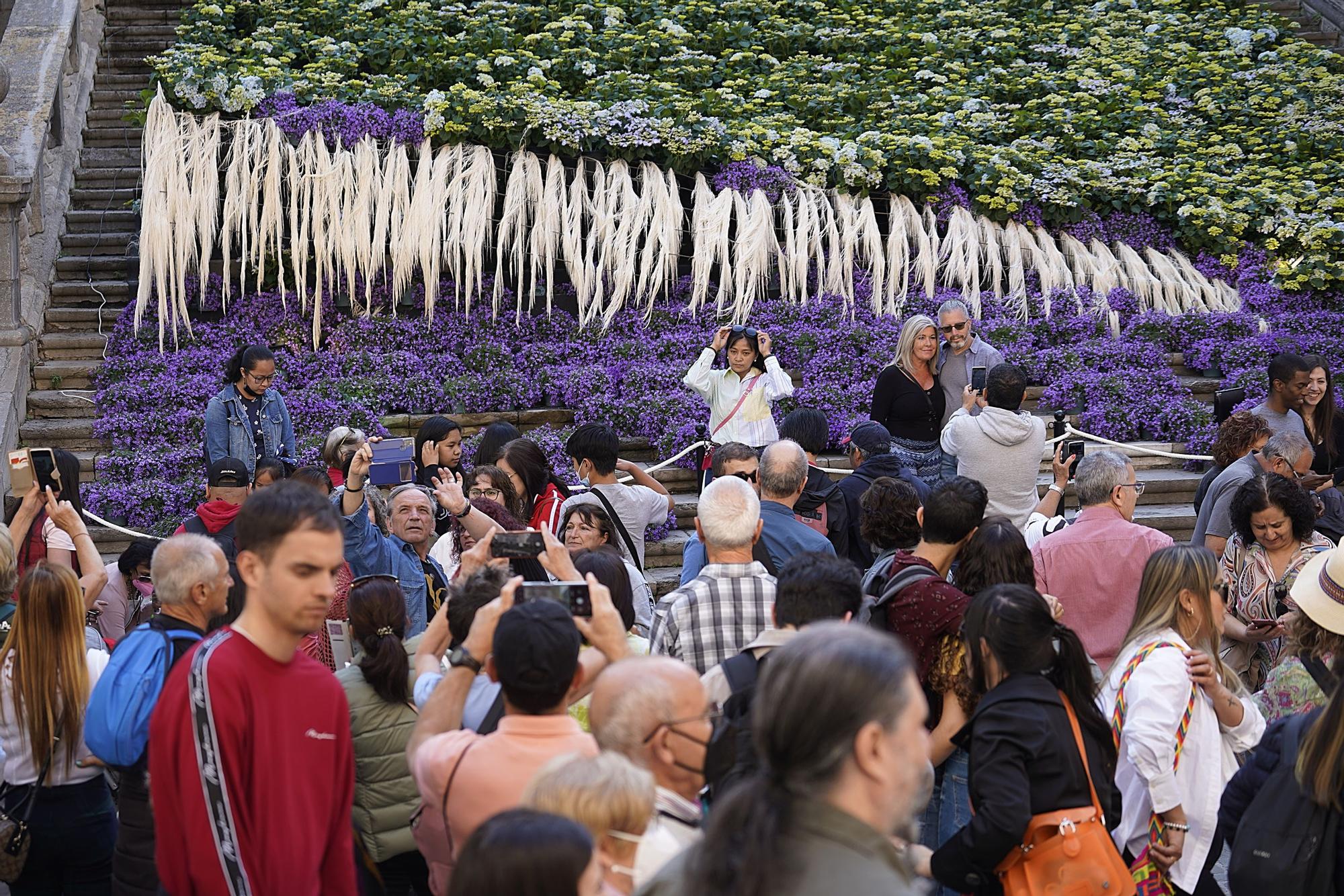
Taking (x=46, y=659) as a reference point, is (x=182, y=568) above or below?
above

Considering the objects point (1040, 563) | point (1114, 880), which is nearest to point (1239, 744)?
point (1114, 880)

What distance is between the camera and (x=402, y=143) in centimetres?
1126

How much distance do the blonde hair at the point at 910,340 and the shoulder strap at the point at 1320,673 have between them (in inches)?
166

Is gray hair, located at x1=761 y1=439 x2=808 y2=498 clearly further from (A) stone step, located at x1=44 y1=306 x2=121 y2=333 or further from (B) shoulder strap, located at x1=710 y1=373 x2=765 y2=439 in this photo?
(A) stone step, located at x1=44 y1=306 x2=121 y2=333

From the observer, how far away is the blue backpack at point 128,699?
13.1 feet

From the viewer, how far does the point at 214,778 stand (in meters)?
3.23

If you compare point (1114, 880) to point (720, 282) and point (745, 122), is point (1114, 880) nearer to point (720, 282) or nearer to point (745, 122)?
point (720, 282)

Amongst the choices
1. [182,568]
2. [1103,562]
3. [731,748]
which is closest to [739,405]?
[1103,562]

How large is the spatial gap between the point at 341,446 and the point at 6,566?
2.48m

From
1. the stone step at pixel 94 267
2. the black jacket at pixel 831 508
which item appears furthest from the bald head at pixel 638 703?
the stone step at pixel 94 267

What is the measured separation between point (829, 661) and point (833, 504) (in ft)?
15.6

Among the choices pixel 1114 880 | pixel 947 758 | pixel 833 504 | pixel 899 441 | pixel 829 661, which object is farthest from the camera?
pixel 899 441

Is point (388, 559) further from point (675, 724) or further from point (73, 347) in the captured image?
point (73, 347)

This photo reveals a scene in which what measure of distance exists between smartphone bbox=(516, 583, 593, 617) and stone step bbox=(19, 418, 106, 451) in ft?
22.7
